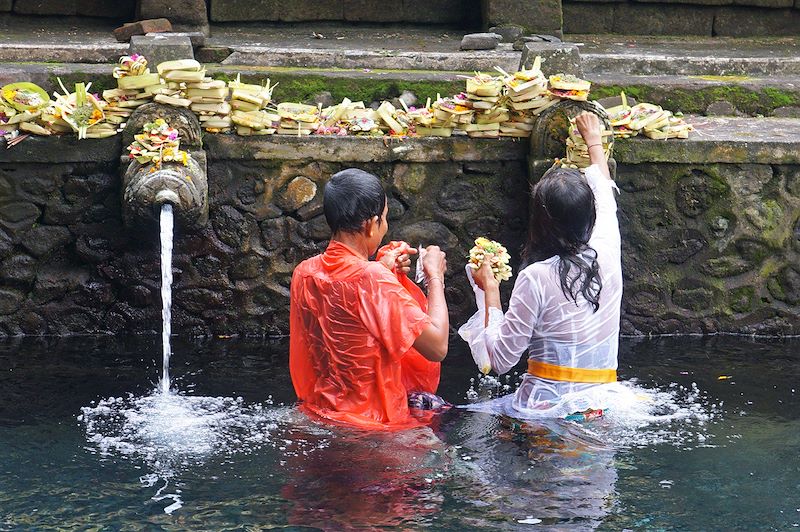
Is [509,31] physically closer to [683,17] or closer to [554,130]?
[683,17]

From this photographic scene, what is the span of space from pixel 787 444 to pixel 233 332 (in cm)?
340

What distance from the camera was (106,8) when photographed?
10.2 m

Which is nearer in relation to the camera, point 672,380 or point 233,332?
point 672,380

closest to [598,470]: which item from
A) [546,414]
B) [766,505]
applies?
[546,414]

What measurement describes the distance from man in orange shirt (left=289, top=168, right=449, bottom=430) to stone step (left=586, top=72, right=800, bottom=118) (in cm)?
380

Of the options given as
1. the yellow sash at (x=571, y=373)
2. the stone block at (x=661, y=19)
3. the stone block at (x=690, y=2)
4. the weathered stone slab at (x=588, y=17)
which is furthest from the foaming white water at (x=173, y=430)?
the stone block at (x=690, y=2)

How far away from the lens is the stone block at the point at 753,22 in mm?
10836

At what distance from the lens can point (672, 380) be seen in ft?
21.6

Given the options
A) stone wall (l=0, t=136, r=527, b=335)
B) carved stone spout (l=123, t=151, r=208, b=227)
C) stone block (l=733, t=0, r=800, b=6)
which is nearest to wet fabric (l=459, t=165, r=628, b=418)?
carved stone spout (l=123, t=151, r=208, b=227)

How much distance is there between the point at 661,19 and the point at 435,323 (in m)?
6.70

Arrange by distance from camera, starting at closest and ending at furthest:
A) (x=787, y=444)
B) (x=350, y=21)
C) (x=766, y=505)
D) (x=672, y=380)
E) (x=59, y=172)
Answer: (x=766, y=505) → (x=787, y=444) → (x=672, y=380) → (x=59, y=172) → (x=350, y=21)

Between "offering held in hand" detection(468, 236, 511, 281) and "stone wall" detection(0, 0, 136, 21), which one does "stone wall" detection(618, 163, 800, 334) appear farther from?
"stone wall" detection(0, 0, 136, 21)

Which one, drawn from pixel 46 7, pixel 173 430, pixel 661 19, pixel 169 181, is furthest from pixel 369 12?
pixel 173 430

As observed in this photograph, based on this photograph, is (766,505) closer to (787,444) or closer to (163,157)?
(787,444)
